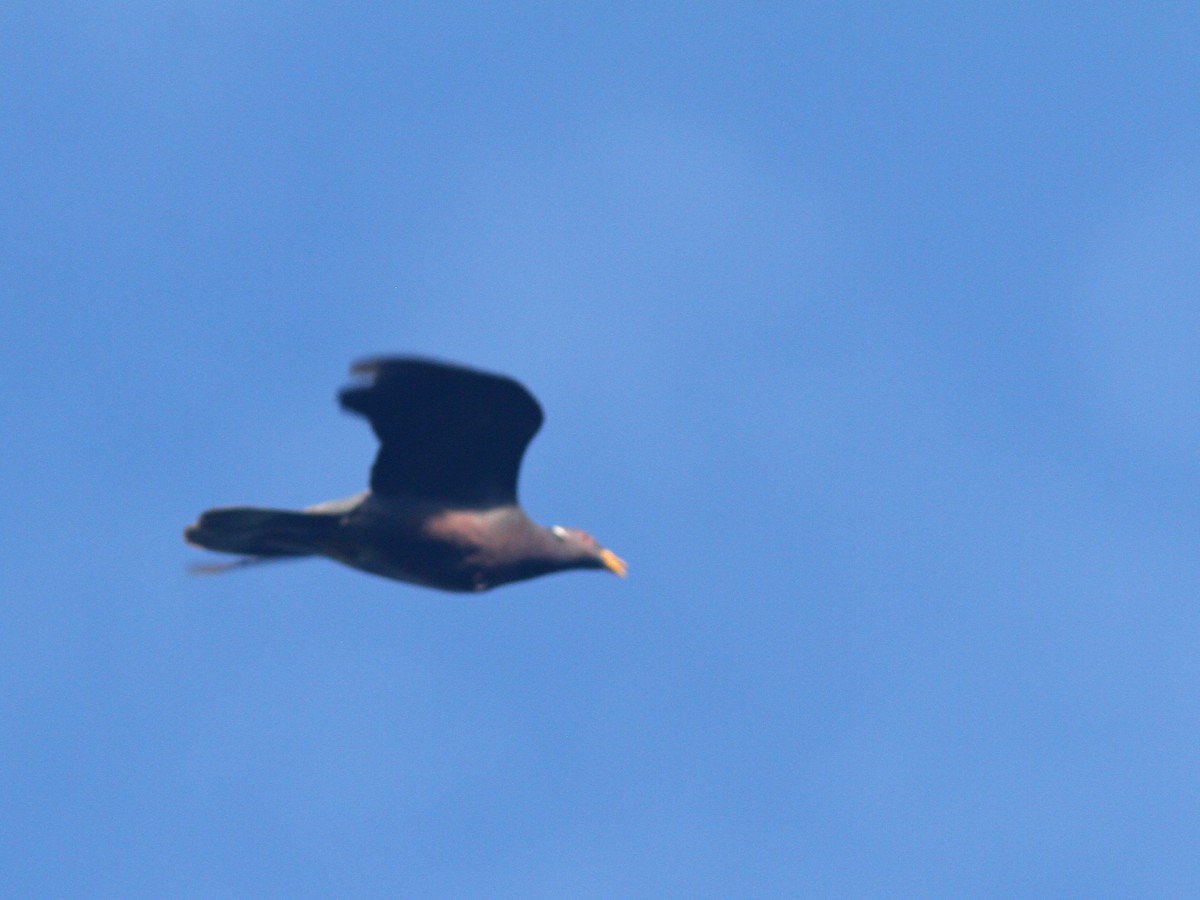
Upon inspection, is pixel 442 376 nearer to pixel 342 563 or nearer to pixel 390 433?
pixel 390 433

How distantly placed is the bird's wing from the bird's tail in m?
0.62

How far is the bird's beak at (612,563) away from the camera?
68.9 feet

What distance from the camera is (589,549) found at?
2072 cm

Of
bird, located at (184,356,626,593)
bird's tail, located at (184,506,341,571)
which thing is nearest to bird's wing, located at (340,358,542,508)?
bird, located at (184,356,626,593)

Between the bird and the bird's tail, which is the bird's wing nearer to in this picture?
the bird

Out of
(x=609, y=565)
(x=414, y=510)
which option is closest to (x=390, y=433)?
(x=414, y=510)

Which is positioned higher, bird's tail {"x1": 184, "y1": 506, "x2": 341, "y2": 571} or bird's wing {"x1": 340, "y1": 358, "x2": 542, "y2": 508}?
bird's wing {"x1": 340, "y1": 358, "x2": 542, "y2": 508}

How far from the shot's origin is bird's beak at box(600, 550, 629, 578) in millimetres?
21000

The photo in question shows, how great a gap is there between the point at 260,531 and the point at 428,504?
4.84 feet

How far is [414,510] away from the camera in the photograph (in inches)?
755

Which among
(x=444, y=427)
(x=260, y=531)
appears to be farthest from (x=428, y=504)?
(x=260, y=531)

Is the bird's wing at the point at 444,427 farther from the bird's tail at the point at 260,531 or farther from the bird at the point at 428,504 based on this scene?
the bird's tail at the point at 260,531

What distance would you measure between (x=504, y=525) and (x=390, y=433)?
4.77 ft

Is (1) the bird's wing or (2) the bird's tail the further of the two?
(2) the bird's tail
